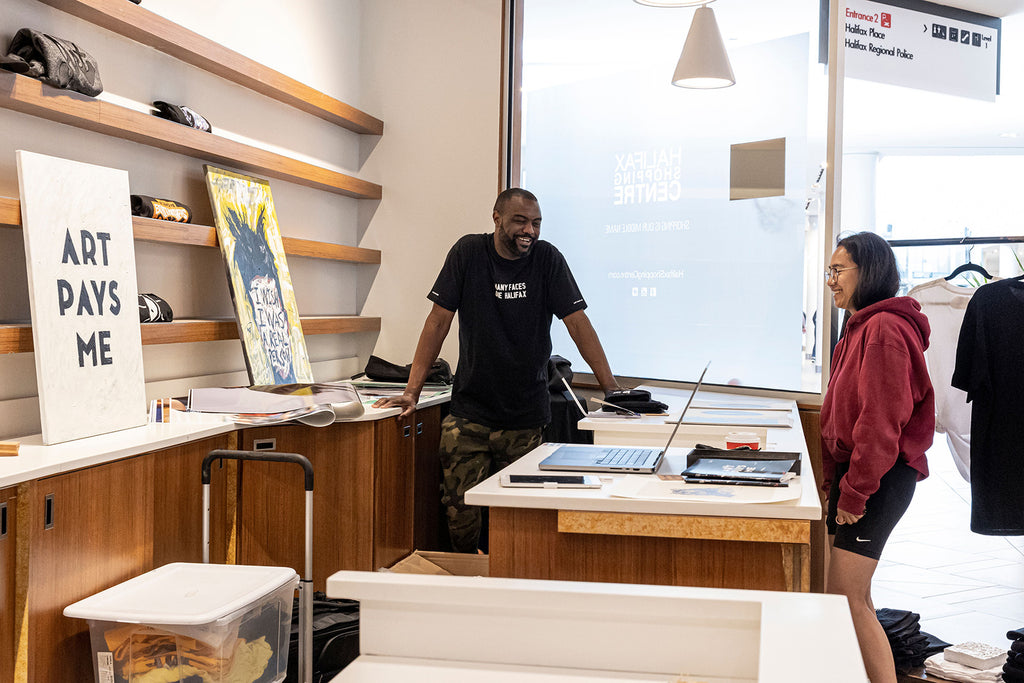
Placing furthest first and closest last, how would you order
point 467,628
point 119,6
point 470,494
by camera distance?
point 119,6 < point 470,494 < point 467,628

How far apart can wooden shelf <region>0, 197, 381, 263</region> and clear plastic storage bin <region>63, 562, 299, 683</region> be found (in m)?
1.13

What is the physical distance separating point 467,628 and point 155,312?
2171mm

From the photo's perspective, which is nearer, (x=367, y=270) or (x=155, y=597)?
(x=155, y=597)

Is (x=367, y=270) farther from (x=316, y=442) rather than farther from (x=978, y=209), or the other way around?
(x=978, y=209)

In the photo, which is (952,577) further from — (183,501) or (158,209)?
(158,209)

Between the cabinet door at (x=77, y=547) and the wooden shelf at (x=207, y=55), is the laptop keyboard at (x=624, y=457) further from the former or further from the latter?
the wooden shelf at (x=207, y=55)

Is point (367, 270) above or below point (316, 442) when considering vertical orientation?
above

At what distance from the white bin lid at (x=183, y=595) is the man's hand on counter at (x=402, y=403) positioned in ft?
4.39

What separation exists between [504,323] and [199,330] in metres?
1.25

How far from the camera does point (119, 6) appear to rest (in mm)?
3217

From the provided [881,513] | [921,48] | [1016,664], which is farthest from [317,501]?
[921,48]

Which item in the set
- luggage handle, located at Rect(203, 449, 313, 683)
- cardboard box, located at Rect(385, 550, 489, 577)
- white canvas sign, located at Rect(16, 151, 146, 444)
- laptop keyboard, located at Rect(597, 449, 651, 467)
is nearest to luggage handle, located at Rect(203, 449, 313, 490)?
luggage handle, located at Rect(203, 449, 313, 683)

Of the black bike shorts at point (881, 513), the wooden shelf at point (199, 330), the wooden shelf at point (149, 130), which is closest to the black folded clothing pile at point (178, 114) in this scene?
the wooden shelf at point (149, 130)

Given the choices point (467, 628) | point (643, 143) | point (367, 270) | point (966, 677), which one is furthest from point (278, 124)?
point (966, 677)
